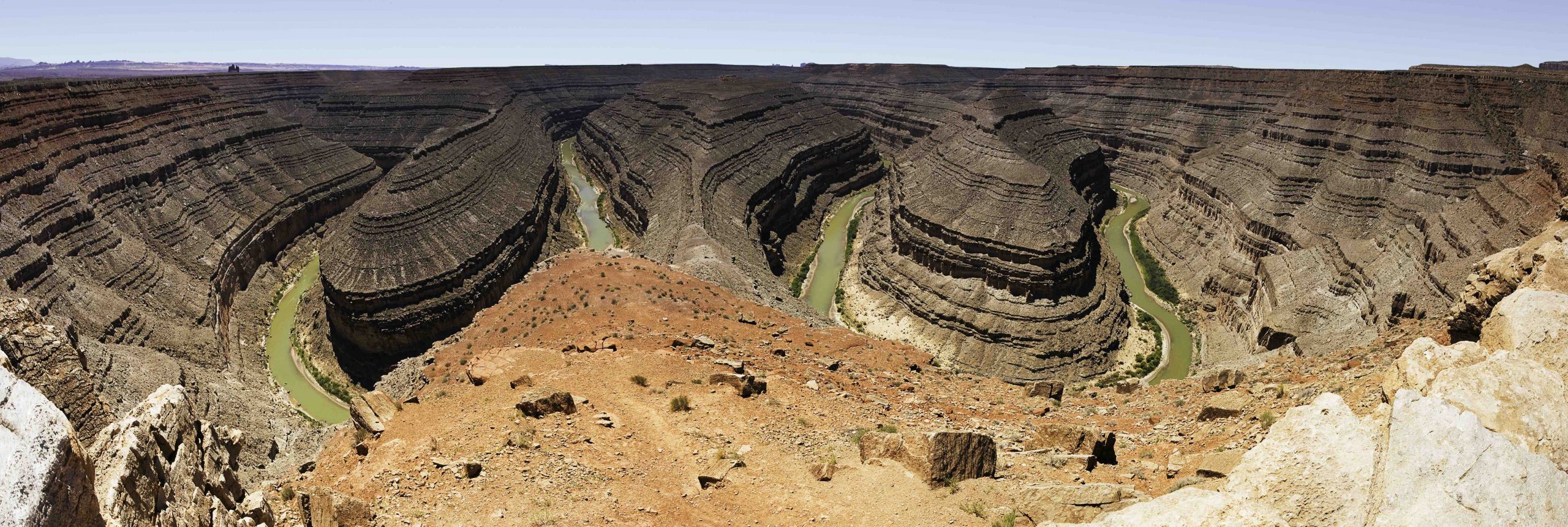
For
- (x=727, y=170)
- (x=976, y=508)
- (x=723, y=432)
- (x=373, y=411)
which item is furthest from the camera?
(x=727, y=170)

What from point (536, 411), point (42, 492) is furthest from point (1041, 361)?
point (42, 492)

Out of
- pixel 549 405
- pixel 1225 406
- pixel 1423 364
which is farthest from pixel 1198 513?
pixel 549 405

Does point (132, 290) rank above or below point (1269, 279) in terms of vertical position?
below

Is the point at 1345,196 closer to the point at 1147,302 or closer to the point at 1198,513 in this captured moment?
the point at 1147,302

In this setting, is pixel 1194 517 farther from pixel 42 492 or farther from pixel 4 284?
pixel 4 284

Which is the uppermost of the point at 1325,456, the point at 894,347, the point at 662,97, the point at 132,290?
the point at 662,97

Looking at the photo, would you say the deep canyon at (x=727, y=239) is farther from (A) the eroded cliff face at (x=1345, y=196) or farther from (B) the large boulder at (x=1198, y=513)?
(B) the large boulder at (x=1198, y=513)
